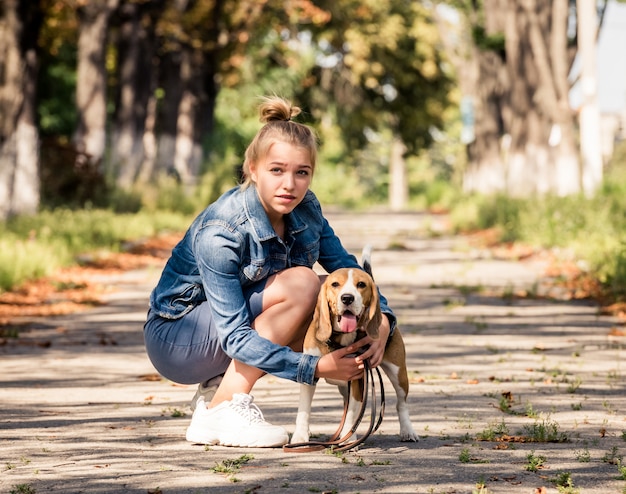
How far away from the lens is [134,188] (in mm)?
29578

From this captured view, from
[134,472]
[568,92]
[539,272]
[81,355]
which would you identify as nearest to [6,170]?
[539,272]

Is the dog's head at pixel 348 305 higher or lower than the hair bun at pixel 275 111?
lower

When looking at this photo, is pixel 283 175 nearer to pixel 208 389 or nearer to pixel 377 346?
pixel 377 346

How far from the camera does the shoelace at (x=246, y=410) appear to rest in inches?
237

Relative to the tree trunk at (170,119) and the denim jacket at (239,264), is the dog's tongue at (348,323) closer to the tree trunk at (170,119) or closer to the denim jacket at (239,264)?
the denim jacket at (239,264)

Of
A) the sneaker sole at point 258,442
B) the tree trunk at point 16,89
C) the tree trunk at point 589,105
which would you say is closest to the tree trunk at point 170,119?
the tree trunk at point 589,105

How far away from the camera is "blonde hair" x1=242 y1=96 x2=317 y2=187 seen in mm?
5953

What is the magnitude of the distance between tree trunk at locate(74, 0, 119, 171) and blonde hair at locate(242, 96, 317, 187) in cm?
2052

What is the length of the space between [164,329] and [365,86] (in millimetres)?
50758

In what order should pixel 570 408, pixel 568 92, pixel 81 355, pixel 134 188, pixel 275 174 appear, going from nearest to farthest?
pixel 275 174 < pixel 570 408 < pixel 81 355 < pixel 568 92 < pixel 134 188

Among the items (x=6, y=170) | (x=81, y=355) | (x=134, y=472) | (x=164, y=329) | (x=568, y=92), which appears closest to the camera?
(x=134, y=472)

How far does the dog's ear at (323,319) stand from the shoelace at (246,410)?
541 millimetres

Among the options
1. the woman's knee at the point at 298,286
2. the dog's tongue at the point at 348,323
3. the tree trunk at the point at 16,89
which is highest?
the tree trunk at the point at 16,89

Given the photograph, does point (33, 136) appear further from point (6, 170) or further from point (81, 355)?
point (81, 355)
